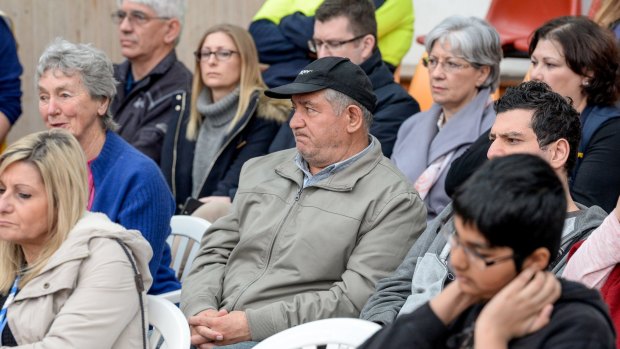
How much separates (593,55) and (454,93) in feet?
2.59

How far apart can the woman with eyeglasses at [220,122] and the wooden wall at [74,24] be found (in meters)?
1.69

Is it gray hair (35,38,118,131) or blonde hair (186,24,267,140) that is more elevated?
gray hair (35,38,118,131)

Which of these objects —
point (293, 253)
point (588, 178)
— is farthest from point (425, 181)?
point (293, 253)

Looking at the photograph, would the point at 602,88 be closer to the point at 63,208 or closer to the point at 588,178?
the point at 588,178

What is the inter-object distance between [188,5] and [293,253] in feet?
13.3

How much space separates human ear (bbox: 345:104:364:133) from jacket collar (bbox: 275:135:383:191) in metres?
0.09

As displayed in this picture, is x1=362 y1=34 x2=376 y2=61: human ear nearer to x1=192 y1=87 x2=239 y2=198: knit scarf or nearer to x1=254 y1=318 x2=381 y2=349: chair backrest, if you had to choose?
x1=192 y1=87 x2=239 y2=198: knit scarf

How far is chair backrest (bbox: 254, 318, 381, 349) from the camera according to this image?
2.97 m

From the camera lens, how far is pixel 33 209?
3.43 metres

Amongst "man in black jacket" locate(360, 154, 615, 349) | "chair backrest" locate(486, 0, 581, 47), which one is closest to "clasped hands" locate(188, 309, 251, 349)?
"man in black jacket" locate(360, 154, 615, 349)

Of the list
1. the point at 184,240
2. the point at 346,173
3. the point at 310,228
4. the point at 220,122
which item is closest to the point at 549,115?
the point at 346,173

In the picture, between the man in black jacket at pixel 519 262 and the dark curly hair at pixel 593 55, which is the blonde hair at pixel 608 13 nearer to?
the dark curly hair at pixel 593 55

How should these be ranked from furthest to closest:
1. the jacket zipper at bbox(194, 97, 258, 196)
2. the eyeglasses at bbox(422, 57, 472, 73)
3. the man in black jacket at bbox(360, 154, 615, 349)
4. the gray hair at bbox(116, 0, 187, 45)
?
the gray hair at bbox(116, 0, 187, 45) → the jacket zipper at bbox(194, 97, 258, 196) → the eyeglasses at bbox(422, 57, 472, 73) → the man in black jacket at bbox(360, 154, 615, 349)

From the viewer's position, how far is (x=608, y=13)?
493 cm
